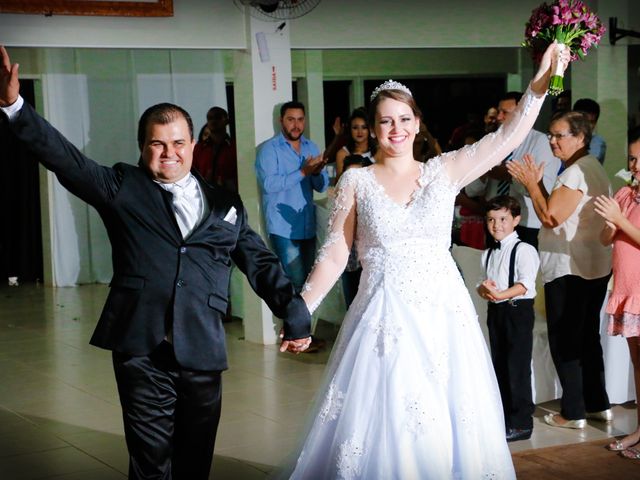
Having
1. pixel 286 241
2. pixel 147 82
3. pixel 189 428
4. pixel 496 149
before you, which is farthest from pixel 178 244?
pixel 147 82

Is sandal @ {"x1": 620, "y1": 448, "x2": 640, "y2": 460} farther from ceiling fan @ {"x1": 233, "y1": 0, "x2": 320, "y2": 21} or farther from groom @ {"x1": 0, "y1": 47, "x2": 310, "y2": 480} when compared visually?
ceiling fan @ {"x1": 233, "y1": 0, "x2": 320, "y2": 21}

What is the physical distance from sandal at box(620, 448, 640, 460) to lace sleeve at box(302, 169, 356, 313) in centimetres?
181

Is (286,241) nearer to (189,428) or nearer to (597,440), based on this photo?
(597,440)

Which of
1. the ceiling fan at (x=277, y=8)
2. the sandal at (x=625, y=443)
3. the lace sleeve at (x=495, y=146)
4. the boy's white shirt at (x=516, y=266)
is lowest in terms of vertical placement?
the sandal at (x=625, y=443)

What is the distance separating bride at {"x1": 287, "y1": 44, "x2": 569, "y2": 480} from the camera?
3.69 m

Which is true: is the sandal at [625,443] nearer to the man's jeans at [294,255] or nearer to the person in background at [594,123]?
the person in background at [594,123]

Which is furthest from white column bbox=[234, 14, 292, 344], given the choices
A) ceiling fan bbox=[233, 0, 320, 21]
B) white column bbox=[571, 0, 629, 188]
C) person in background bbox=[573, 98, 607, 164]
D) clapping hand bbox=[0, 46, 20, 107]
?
clapping hand bbox=[0, 46, 20, 107]

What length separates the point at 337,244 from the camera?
163 inches

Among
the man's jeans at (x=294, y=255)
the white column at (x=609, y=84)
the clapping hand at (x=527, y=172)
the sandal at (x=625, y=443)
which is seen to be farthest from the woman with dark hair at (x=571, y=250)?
the white column at (x=609, y=84)

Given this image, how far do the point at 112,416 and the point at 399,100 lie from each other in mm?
2792

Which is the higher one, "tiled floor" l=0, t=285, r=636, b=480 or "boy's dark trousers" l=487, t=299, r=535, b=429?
"boy's dark trousers" l=487, t=299, r=535, b=429

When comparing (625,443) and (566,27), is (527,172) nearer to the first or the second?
(566,27)

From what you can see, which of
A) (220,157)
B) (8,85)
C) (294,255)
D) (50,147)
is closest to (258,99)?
(220,157)

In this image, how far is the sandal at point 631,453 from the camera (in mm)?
4969
